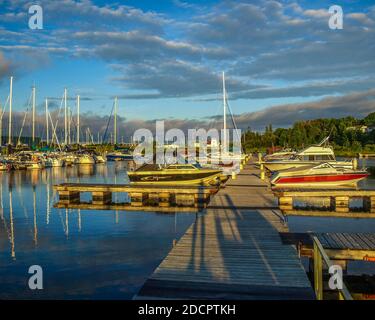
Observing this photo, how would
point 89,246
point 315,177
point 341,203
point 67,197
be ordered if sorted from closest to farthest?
1. point 89,246
2. point 341,203
3. point 67,197
4. point 315,177

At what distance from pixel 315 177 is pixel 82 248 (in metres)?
17.4

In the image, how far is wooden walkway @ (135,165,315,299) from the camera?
275 inches

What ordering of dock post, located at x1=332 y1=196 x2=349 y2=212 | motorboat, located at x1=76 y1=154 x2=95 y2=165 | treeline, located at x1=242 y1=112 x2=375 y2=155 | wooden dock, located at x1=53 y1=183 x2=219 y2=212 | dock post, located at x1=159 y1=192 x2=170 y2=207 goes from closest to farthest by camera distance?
dock post, located at x1=332 y1=196 x2=349 y2=212
wooden dock, located at x1=53 y1=183 x2=219 y2=212
dock post, located at x1=159 y1=192 x2=170 y2=207
motorboat, located at x1=76 y1=154 x2=95 y2=165
treeline, located at x1=242 y1=112 x2=375 y2=155

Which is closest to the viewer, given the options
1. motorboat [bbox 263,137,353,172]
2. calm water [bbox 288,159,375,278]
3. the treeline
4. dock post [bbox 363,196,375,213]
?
calm water [bbox 288,159,375,278]


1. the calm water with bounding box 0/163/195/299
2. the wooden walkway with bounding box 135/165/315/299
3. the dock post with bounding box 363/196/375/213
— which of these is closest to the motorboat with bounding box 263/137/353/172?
the dock post with bounding box 363/196/375/213

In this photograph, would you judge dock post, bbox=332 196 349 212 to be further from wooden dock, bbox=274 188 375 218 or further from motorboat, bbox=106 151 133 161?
motorboat, bbox=106 151 133 161

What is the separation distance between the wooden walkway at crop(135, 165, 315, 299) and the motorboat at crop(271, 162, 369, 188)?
1290 cm

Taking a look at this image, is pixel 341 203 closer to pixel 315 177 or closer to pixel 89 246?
pixel 315 177

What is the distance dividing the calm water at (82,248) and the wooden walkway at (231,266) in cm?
169

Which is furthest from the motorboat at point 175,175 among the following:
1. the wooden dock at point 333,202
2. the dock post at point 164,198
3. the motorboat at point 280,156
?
the motorboat at point 280,156

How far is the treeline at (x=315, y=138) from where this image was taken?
106 m

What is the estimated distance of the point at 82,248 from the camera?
13742mm

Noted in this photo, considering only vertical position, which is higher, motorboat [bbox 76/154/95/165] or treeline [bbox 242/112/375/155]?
treeline [bbox 242/112/375/155]

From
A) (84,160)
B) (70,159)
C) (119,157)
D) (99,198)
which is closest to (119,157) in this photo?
(119,157)
